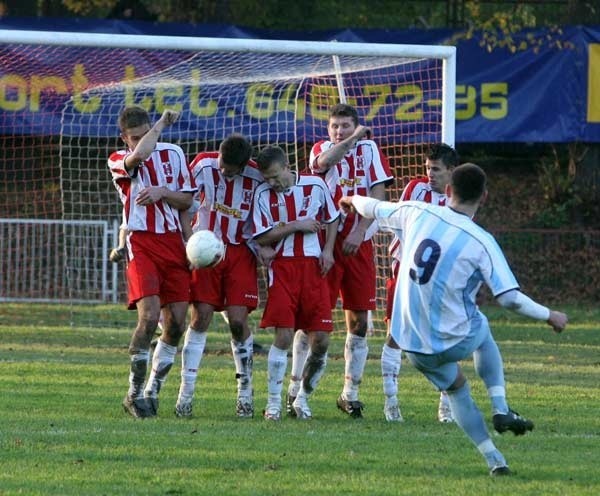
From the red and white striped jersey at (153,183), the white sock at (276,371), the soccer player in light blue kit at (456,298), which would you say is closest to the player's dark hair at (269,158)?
the red and white striped jersey at (153,183)

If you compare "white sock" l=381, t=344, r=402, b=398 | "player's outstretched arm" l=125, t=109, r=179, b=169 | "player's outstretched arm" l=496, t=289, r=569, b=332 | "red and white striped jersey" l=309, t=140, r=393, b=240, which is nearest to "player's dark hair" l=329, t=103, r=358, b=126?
"red and white striped jersey" l=309, t=140, r=393, b=240

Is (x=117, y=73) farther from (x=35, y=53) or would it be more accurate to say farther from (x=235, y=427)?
(x=235, y=427)

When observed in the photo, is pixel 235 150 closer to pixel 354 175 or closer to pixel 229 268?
pixel 229 268

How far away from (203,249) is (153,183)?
0.85 metres

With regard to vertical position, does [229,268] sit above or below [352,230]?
below

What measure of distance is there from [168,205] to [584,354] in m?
7.06

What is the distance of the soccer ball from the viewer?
8867 millimetres

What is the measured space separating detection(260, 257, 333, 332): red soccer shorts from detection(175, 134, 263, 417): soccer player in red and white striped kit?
258 millimetres

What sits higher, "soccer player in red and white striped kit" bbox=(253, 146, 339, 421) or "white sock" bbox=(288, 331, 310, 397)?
"soccer player in red and white striped kit" bbox=(253, 146, 339, 421)

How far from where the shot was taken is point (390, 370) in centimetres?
954

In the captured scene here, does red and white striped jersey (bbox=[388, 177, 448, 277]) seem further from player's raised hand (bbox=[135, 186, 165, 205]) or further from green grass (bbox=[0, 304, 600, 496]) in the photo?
player's raised hand (bbox=[135, 186, 165, 205])

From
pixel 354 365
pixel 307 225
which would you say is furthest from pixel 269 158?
pixel 354 365

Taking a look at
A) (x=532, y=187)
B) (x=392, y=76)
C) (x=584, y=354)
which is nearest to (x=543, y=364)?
(x=584, y=354)

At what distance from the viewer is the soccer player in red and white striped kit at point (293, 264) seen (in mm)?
9305
